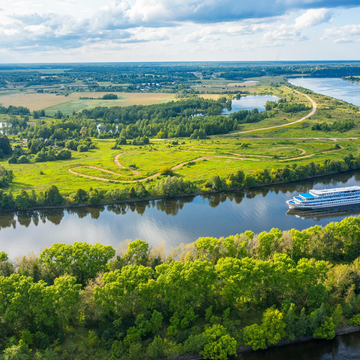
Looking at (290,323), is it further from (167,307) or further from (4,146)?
(4,146)

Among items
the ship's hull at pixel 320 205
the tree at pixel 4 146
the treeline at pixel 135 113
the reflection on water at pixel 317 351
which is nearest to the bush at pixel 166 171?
the ship's hull at pixel 320 205

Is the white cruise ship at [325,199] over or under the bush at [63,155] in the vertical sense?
under

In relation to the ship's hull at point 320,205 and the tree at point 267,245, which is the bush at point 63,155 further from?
the tree at point 267,245

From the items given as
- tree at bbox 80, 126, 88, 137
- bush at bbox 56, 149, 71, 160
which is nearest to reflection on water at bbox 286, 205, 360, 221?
bush at bbox 56, 149, 71, 160

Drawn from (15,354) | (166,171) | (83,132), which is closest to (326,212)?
(166,171)

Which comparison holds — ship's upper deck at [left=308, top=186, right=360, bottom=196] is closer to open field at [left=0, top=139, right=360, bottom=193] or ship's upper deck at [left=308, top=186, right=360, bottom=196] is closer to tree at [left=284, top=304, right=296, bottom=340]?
open field at [left=0, top=139, right=360, bottom=193]

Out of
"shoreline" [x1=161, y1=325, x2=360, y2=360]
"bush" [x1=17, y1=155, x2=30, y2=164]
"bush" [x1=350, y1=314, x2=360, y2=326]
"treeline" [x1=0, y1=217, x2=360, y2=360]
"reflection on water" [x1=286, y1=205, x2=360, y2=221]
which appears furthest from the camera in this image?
"bush" [x1=17, y1=155, x2=30, y2=164]

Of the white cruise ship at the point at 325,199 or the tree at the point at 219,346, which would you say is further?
the white cruise ship at the point at 325,199
